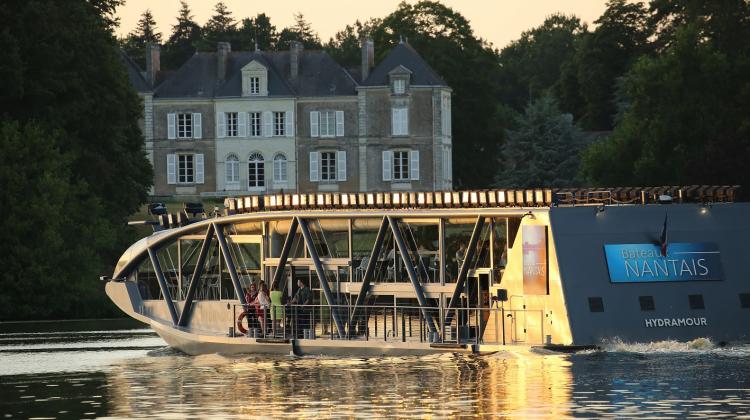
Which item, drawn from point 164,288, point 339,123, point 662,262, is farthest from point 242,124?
point 662,262

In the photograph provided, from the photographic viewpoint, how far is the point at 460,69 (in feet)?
507

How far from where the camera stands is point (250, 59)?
150 m

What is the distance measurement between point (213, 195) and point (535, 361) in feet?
335

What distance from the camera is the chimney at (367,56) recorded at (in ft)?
484

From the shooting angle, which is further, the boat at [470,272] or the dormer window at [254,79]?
the dormer window at [254,79]

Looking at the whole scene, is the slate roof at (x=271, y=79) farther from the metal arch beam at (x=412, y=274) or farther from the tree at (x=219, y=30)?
the metal arch beam at (x=412, y=274)

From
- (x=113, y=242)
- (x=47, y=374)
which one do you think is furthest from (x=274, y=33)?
(x=47, y=374)

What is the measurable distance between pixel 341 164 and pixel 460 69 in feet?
41.0

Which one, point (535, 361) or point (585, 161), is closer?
point (535, 361)

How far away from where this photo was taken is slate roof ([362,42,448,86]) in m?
147

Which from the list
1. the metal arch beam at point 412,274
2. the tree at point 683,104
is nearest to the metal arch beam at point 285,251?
the metal arch beam at point 412,274

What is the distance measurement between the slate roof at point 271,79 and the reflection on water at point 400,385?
320 ft

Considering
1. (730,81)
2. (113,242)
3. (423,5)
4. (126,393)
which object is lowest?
(126,393)

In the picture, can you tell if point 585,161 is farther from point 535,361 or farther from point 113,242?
point 535,361
